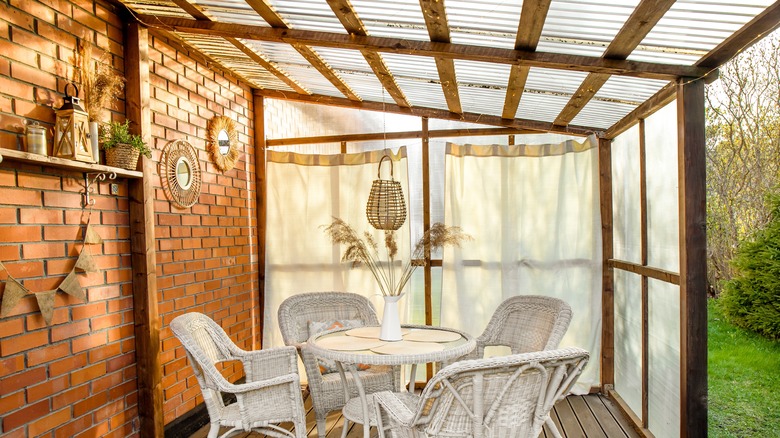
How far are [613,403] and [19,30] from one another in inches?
164

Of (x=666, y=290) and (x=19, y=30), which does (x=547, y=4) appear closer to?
(x=666, y=290)

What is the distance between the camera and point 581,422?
368cm

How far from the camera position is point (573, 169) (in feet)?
14.0

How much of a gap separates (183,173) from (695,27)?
2888mm

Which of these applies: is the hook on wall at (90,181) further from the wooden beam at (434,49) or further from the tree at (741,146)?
the tree at (741,146)

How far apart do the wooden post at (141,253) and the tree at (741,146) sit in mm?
5119

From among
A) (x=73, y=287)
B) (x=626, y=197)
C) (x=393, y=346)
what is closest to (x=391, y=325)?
(x=393, y=346)

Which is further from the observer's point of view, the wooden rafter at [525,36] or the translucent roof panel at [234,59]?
the translucent roof panel at [234,59]

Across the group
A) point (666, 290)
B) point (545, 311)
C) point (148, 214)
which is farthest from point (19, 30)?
point (666, 290)

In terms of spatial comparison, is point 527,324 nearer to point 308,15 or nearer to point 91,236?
point 308,15

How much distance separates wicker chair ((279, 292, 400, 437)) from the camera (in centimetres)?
318

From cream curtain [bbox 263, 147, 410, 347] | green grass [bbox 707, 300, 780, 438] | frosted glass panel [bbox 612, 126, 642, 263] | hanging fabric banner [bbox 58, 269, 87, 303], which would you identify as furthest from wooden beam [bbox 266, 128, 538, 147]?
green grass [bbox 707, 300, 780, 438]

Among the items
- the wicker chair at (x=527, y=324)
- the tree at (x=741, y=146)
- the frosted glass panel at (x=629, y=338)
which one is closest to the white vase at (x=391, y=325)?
the wicker chair at (x=527, y=324)

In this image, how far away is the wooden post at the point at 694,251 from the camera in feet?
8.23
